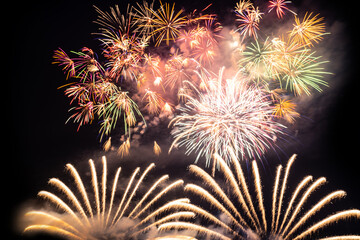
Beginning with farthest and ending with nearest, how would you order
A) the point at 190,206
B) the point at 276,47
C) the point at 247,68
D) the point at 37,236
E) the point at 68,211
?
the point at 37,236
the point at 68,211
the point at 190,206
the point at 247,68
the point at 276,47

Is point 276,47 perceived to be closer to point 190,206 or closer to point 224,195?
point 224,195

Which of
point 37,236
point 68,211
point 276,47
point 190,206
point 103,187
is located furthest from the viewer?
point 37,236

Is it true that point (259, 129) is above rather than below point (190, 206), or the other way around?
above

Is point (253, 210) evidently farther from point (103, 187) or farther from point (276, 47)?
point (103, 187)

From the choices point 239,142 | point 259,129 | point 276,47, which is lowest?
point 239,142

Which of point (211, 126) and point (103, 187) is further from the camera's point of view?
point (103, 187)

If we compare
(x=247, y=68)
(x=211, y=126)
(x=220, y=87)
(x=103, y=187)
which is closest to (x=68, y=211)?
(x=103, y=187)

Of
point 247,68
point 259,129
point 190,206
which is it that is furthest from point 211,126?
point 190,206

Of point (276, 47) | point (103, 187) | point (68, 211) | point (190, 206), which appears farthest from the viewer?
point (103, 187)

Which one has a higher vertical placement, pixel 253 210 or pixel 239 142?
pixel 239 142
